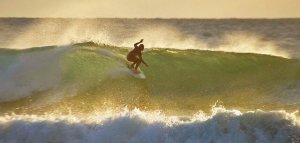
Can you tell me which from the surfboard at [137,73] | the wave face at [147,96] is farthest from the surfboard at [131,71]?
the wave face at [147,96]

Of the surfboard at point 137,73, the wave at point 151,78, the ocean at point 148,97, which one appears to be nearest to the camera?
the ocean at point 148,97

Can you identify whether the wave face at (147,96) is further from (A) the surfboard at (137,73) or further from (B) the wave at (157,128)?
(A) the surfboard at (137,73)

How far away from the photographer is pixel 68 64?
1905 cm

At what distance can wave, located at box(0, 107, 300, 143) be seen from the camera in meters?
11.8

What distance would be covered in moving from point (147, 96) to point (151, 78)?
175 cm

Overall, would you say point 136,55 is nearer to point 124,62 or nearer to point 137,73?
point 137,73

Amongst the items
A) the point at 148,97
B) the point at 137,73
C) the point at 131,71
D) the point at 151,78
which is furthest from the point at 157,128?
the point at 151,78

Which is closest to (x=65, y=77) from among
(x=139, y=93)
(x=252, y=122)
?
(x=139, y=93)

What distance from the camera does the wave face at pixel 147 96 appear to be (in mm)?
12023

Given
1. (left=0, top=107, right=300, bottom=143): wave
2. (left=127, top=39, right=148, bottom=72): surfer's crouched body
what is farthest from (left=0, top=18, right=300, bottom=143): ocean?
(left=127, top=39, right=148, bottom=72): surfer's crouched body

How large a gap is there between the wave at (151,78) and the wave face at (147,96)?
0.03 meters

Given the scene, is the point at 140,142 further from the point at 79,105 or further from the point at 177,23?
the point at 177,23

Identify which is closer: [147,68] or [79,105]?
[79,105]

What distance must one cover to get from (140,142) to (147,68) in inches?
311
